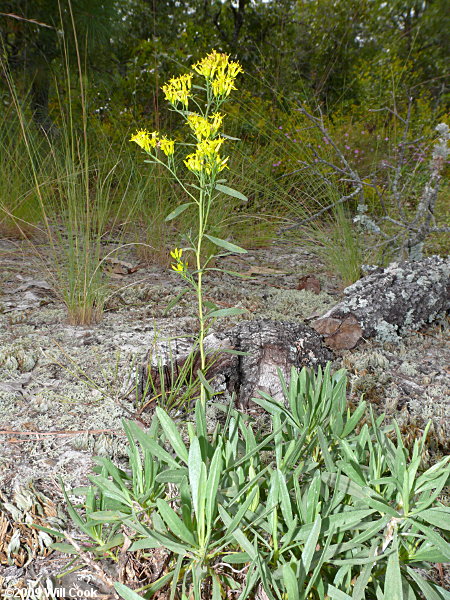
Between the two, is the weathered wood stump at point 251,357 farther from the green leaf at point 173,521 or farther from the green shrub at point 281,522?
the green leaf at point 173,521

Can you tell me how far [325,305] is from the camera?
2.40m

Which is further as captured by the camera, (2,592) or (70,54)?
(70,54)

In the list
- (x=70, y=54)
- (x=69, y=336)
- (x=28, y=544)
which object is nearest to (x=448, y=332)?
(x=69, y=336)

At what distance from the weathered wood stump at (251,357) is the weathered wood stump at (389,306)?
213 millimetres

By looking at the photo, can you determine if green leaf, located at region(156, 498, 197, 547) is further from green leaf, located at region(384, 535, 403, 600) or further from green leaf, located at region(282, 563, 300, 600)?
green leaf, located at region(384, 535, 403, 600)

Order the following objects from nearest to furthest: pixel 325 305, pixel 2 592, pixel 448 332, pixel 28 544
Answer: pixel 2 592, pixel 28 544, pixel 448 332, pixel 325 305

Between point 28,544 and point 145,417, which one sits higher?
point 145,417

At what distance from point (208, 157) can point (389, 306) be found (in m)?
1.26

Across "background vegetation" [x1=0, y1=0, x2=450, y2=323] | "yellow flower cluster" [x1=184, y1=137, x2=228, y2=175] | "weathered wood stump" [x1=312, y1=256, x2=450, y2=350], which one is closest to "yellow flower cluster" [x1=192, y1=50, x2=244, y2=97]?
"yellow flower cluster" [x1=184, y1=137, x2=228, y2=175]

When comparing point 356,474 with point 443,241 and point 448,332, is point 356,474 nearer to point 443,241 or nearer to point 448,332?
point 448,332

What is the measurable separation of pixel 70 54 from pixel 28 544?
5950mm

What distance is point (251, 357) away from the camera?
1.59 meters

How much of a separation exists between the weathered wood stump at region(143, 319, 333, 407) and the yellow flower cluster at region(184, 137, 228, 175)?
0.63m

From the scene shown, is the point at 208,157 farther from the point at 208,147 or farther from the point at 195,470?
the point at 195,470
